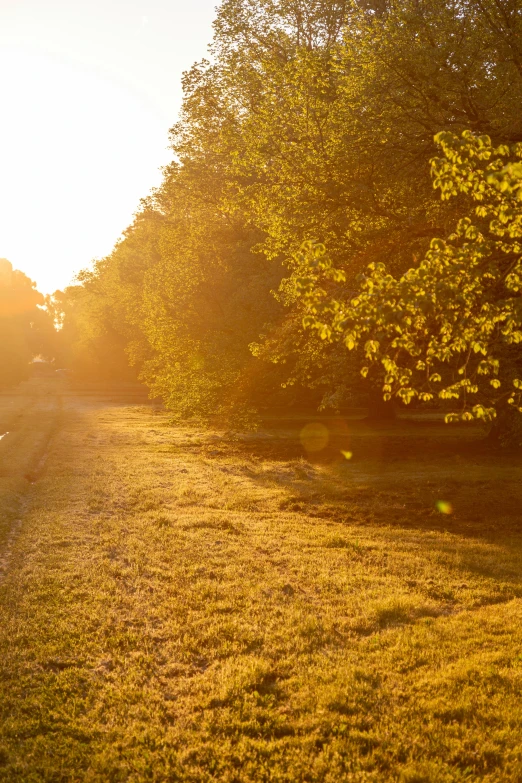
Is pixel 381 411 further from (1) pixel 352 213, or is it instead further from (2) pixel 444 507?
(1) pixel 352 213

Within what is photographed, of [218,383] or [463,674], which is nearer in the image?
[463,674]

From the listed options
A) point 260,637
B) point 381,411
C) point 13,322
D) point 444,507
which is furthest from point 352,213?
point 13,322

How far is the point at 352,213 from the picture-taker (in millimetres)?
16047

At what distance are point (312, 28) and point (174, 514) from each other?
2677 centimetres

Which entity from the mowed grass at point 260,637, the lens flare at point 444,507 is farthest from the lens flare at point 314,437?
the lens flare at point 444,507

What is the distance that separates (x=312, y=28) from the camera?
103 ft

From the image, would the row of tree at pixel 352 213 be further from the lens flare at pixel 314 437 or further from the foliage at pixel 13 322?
the foliage at pixel 13 322

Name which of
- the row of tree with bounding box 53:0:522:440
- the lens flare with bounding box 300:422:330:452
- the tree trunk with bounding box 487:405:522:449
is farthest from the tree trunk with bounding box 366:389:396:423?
the tree trunk with bounding box 487:405:522:449

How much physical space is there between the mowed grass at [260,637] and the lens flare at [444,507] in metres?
0.21

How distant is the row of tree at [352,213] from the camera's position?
7.18 m

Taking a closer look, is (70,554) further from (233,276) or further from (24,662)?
(233,276)

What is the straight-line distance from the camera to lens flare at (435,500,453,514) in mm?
16725

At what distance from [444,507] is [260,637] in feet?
33.3

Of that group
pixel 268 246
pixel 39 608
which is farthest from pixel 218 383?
pixel 39 608
